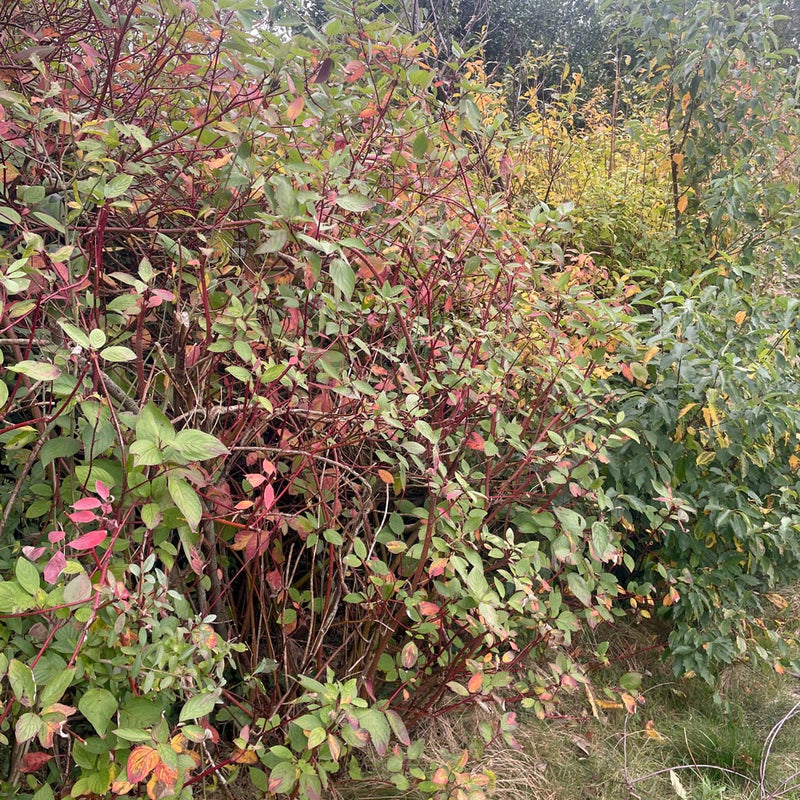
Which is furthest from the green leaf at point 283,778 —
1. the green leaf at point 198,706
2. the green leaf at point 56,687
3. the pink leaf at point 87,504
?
the pink leaf at point 87,504

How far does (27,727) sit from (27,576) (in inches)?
8.8

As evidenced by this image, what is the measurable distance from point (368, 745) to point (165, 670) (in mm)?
866

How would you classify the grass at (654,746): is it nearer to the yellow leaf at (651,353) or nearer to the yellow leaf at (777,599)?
the yellow leaf at (777,599)

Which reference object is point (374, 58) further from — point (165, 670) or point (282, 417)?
point (165, 670)

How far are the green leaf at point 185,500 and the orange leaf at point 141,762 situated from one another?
16.1 inches

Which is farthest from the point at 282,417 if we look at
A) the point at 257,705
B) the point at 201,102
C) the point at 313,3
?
the point at 313,3

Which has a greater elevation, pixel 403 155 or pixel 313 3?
pixel 403 155

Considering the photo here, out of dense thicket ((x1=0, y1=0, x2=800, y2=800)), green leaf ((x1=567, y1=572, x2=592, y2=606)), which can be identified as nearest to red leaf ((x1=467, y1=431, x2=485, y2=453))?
dense thicket ((x1=0, y1=0, x2=800, y2=800))

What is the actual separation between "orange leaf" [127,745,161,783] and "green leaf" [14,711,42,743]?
172mm

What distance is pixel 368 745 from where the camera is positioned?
6.49ft

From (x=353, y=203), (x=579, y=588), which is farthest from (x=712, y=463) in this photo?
(x=353, y=203)

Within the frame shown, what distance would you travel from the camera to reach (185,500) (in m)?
1.12

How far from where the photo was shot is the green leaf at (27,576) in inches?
43.2

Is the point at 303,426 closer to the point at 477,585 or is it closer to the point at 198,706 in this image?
the point at 477,585
